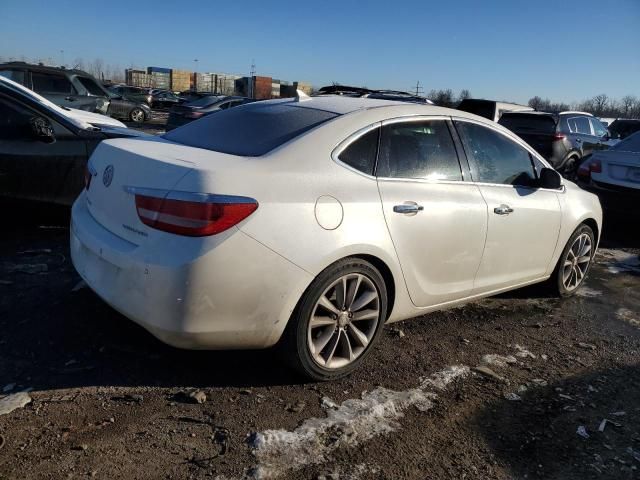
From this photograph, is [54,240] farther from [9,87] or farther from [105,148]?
[105,148]

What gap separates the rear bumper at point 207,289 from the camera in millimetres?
2529

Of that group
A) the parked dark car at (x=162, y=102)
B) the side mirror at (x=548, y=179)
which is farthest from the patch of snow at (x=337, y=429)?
the parked dark car at (x=162, y=102)

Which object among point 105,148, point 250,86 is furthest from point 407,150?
point 250,86

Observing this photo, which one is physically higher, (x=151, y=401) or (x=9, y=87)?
(x=9, y=87)

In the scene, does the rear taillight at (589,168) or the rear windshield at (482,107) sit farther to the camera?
the rear windshield at (482,107)

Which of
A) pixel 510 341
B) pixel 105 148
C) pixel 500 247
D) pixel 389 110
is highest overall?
pixel 389 110

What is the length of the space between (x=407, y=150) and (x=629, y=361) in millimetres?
2176

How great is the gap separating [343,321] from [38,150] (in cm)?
357

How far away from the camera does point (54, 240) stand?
5211 millimetres

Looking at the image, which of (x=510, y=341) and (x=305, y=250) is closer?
(x=305, y=250)

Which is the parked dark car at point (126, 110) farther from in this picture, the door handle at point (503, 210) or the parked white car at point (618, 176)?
the door handle at point (503, 210)

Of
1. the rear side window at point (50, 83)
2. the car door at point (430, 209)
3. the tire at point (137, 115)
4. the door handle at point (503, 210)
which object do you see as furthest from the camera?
the tire at point (137, 115)

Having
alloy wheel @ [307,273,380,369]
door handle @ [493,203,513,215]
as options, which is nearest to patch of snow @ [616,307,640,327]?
door handle @ [493,203,513,215]

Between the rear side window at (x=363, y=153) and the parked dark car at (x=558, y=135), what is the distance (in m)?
9.20
